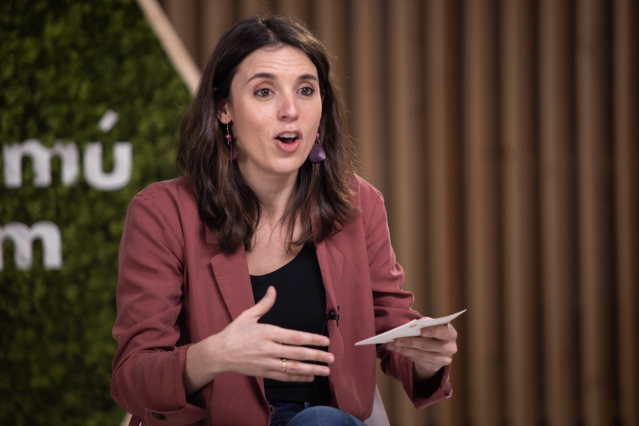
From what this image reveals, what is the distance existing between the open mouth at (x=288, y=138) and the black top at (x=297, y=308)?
330 millimetres

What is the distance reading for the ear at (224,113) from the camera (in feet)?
5.11

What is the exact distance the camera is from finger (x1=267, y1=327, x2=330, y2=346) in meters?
1.05

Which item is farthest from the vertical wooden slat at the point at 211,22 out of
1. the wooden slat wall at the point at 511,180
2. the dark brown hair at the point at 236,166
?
the dark brown hair at the point at 236,166

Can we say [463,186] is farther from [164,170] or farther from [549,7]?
A: [164,170]

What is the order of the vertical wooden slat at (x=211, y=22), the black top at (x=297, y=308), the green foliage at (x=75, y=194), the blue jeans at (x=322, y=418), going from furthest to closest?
the vertical wooden slat at (x=211, y=22)
the green foliage at (x=75, y=194)
the black top at (x=297, y=308)
the blue jeans at (x=322, y=418)

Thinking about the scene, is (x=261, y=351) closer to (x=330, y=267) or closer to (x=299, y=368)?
(x=299, y=368)

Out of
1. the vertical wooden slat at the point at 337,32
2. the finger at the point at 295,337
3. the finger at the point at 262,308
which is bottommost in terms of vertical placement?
the finger at the point at 295,337

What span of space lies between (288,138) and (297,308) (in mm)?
462

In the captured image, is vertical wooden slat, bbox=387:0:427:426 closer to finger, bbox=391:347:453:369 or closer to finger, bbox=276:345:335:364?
finger, bbox=391:347:453:369

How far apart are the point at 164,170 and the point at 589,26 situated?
2191mm

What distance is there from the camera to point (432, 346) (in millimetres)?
1362

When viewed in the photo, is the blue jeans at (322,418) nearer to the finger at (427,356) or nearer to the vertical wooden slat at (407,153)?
the finger at (427,356)

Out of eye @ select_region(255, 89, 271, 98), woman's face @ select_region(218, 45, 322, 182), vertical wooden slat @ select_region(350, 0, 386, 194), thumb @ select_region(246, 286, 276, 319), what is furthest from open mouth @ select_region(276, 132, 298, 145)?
vertical wooden slat @ select_region(350, 0, 386, 194)

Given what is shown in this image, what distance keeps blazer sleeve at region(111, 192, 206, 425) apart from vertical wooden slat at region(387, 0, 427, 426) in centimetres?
151
